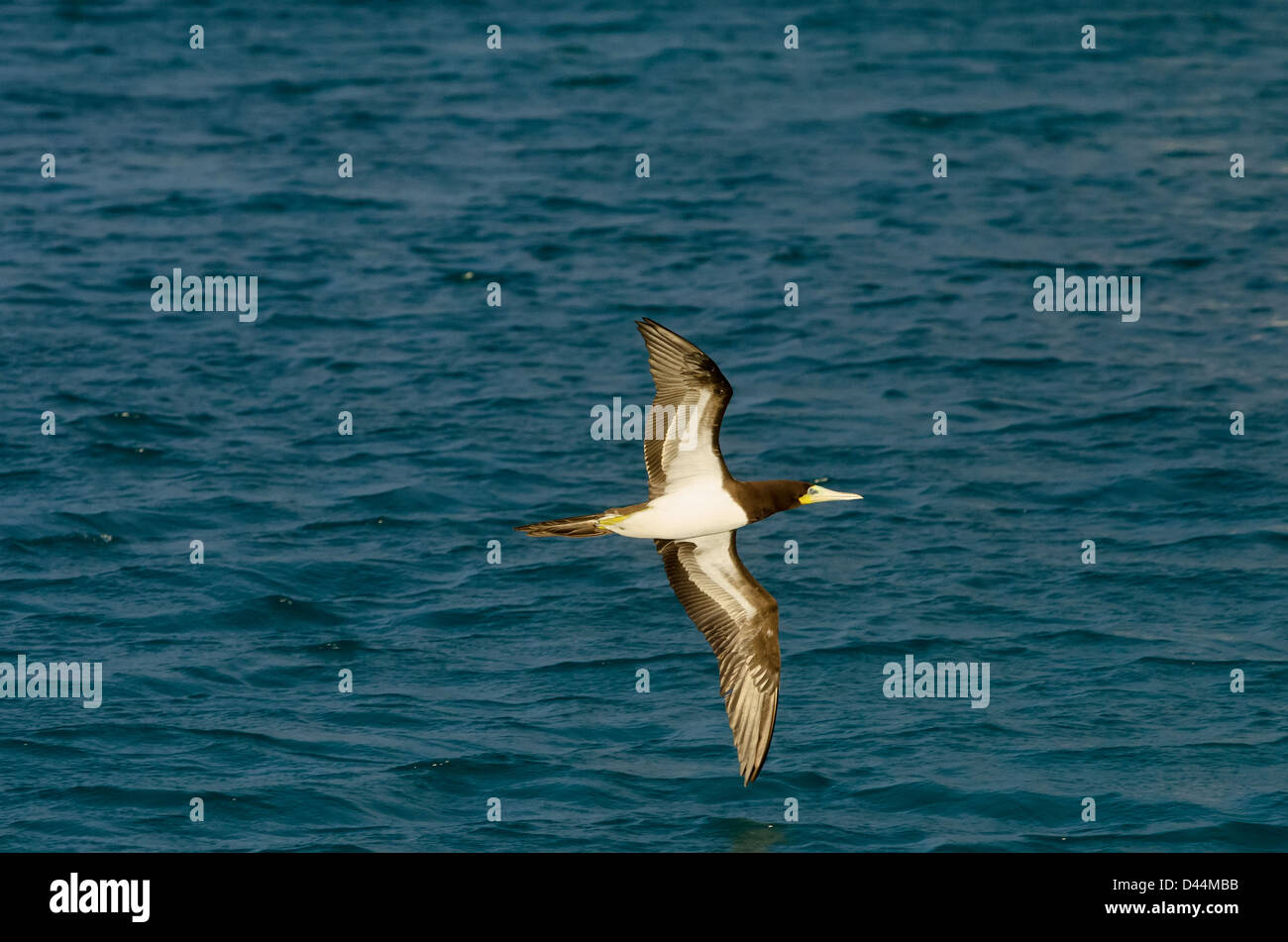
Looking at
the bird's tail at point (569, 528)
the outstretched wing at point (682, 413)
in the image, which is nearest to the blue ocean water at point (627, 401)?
the outstretched wing at point (682, 413)

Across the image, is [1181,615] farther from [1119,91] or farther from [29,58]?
[29,58]

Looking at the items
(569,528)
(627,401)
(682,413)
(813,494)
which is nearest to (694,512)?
(682,413)

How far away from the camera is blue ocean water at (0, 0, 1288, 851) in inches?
739

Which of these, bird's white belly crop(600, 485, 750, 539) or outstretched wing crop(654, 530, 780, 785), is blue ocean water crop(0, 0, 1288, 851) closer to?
outstretched wing crop(654, 530, 780, 785)

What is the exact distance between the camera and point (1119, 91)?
37094 mm

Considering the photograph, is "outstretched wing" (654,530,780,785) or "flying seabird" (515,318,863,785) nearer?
"flying seabird" (515,318,863,785)

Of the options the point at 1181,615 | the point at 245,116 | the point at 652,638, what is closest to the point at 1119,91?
the point at 245,116

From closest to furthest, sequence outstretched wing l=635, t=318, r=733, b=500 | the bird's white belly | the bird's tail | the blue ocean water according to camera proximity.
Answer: the bird's tail → outstretched wing l=635, t=318, r=733, b=500 → the bird's white belly → the blue ocean water

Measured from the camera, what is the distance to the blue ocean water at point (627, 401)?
18.8 meters

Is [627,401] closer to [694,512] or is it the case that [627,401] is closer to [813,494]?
[813,494]

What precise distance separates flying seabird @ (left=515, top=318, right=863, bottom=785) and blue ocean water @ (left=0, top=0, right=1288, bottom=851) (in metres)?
2.78

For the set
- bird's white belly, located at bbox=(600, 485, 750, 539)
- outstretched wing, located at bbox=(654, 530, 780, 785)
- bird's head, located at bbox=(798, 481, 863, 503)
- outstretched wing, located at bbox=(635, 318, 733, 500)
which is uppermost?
outstretched wing, located at bbox=(635, 318, 733, 500)

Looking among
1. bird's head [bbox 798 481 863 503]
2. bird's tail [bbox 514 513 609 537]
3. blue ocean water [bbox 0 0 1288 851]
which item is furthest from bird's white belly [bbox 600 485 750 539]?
blue ocean water [bbox 0 0 1288 851]

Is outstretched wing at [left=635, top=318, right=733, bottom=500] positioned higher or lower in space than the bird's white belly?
higher
